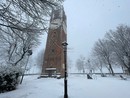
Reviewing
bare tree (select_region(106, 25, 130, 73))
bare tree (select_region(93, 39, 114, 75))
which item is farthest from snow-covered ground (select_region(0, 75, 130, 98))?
bare tree (select_region(93, 39, 114, 75))

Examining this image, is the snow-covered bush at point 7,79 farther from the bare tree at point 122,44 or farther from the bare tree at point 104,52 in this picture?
the bare tree at point 104,52

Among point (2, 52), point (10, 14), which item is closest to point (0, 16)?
point (10, 14)

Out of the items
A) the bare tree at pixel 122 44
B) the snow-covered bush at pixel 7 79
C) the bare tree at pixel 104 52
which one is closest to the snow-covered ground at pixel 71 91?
the snow-covered bush at pixel 7 79

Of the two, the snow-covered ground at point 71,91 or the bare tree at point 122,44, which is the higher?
the bare tree at point 122,44

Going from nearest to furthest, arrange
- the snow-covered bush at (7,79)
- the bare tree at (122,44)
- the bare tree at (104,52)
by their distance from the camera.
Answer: the snow-covered bush at (7,79) < the bare tree at (122,44) < the bare tree at (104,52)

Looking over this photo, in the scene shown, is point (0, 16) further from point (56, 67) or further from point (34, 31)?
point (56, 67)

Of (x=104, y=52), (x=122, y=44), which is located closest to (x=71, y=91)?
(x=122, y=44)

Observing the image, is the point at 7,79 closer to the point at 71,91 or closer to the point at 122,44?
the point at 71,91

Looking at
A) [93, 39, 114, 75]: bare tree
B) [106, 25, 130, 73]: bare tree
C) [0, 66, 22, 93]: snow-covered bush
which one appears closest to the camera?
[0, 66, 22, 93]: snow-covered bush

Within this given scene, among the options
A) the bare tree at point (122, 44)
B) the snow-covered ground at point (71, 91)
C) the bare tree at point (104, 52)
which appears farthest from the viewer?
the bare tree at point (104, 52)

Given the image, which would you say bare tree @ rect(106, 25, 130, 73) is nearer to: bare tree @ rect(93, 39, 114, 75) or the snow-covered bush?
A: bare tree @ rect(93, 39, 114, 75)

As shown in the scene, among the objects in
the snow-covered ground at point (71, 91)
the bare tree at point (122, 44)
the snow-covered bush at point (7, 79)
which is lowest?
the snow-covered ground at point (71, 91)

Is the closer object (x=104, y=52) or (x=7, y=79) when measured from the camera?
(x=7, y=79)

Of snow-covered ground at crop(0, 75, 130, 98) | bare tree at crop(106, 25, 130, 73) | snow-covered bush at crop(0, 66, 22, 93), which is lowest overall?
snow-covered ground at crop(0, 75, 130, 98)
